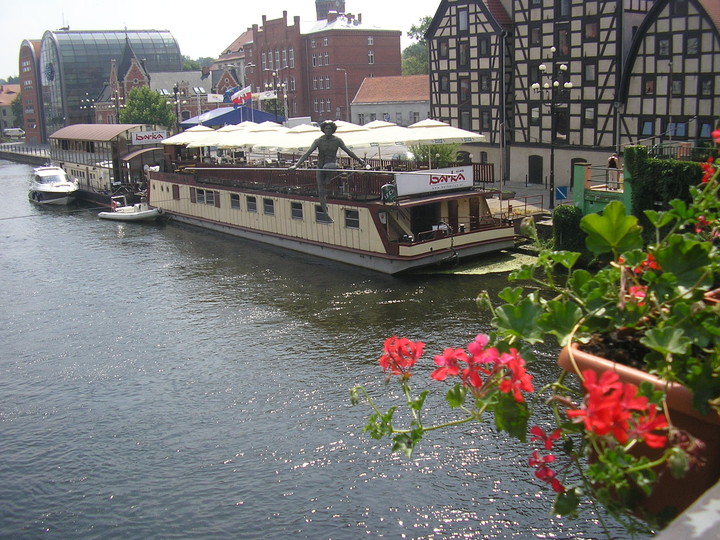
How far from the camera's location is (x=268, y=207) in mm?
31203

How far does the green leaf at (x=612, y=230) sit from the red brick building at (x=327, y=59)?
68.7 m

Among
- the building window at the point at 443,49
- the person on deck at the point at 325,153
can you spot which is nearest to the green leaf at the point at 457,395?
the person on deck at the point at 325,153

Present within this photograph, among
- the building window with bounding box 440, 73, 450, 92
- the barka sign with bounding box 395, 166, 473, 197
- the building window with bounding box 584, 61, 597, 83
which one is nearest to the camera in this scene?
the barka sign with bounding box 395, 166, 473, 197

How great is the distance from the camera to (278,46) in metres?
76.7

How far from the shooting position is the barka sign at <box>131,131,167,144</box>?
47.3 meters

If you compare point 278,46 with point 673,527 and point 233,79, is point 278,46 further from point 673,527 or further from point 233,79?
point 673,527

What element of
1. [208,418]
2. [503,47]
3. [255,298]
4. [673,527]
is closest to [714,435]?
[673,527]

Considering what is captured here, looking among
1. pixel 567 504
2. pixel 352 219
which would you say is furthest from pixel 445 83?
pixel 567 504

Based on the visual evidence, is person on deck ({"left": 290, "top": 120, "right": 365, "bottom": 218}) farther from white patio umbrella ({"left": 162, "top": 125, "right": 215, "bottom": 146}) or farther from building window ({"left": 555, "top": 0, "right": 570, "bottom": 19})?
building window ({"left": 555, "top": 0, "right": 570, "bottom": 19})

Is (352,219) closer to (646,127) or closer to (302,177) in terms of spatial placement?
(302,177)

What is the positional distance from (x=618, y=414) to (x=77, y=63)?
118 metres

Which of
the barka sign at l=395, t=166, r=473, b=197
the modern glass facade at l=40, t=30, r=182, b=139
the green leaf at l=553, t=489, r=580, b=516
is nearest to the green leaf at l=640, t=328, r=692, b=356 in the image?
the green leaf at l=553, t=489, r=580, b=516

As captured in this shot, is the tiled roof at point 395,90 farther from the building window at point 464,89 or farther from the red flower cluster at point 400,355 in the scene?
the red flower cluster at point 400,355

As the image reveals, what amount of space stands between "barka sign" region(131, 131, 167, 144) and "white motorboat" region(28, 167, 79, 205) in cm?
486
